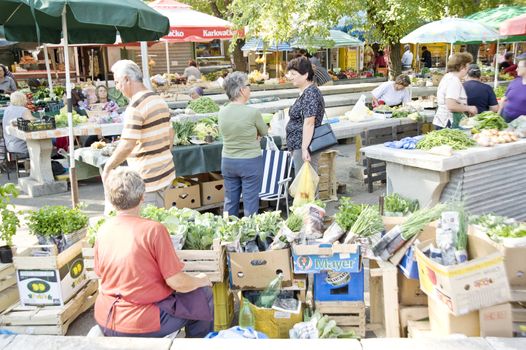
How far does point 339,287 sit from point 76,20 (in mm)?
4274

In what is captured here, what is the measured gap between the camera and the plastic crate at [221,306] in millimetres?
4129

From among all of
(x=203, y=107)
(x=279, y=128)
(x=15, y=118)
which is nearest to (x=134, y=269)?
(x=279, y=128)

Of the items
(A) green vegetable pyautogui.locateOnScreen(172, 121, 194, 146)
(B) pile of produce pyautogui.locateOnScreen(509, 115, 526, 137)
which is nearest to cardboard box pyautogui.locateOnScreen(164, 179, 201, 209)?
(A) green vegetable pyautogui.locateOnScreen(172, 121, 194, 146)

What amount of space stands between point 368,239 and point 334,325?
0.69 metres

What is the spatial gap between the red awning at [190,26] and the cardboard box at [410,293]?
9.03 metres

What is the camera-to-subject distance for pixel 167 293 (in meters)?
3.29

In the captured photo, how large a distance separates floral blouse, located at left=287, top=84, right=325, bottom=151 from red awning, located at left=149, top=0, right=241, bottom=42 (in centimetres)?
650

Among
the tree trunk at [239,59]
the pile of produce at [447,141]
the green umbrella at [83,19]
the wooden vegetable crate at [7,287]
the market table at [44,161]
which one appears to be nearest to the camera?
the wooden vegetable crate at [7,287]

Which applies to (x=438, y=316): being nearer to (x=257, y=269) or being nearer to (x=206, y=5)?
(x=257, y=269)

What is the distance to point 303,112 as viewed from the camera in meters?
5.82

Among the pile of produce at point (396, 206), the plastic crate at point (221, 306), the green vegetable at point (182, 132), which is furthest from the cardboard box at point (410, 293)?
the green vegetable at point (182, 132)

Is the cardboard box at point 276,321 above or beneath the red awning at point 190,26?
beneath

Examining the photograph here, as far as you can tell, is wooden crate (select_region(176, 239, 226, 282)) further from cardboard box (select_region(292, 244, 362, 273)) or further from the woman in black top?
the woman in black top

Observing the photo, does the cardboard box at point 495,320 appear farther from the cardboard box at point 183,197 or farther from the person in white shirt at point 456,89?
the cardboard box at point 183,197
